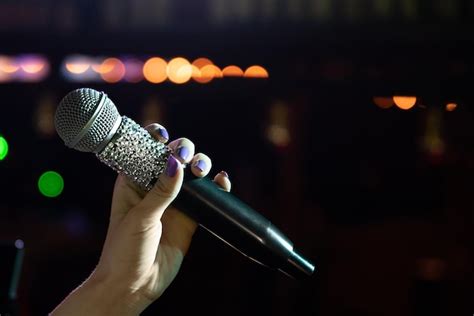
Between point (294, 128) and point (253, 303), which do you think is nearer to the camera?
point (253, 303)

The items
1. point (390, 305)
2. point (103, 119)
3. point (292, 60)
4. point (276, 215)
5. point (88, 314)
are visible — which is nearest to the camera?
point (103, 119)

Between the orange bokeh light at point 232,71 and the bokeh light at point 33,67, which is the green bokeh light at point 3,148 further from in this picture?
the orange bokeh light at point 232,71

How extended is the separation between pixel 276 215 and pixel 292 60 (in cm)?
96

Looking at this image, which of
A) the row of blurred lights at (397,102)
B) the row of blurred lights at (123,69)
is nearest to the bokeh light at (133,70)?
the row of blurred lights at (123,69)

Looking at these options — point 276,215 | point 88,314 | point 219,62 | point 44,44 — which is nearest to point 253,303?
point 276,215

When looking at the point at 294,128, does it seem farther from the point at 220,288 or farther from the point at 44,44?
the point at 44,44

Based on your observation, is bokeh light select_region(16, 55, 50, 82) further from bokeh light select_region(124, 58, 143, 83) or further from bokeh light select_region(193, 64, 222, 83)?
bokeh light select_region(193, 64, 222, 83)

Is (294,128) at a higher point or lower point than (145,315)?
higher

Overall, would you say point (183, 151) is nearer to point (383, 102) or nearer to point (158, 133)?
point (158, 133)

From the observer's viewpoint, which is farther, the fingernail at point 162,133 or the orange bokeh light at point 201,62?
the orange bokeh light at point 201,62

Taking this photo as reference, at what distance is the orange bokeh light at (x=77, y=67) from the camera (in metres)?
3.58

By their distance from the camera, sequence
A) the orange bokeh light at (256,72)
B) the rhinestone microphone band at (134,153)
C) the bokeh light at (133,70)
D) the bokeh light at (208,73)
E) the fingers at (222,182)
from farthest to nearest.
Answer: the bokeh light at (133,70), the bokeh light at (208,73), the orange bokeh light at (256,72), the fingers at (222,182), the rhinestone microphone band at (134,153)

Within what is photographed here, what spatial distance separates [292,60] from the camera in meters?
3.28

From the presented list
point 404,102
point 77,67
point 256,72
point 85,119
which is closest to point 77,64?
point 77,67
